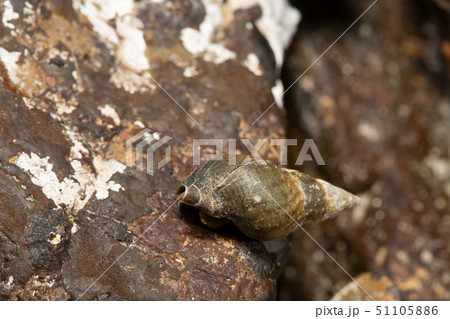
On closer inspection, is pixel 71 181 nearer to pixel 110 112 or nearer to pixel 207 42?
pixel 110 112

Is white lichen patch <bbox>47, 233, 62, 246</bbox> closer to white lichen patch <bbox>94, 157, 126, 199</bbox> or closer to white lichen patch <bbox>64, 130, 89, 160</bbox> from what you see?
white lichen patch <bbox>94, 157, 126, 199</bbox>

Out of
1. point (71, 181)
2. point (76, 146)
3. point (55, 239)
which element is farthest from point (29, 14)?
point (55, 239)

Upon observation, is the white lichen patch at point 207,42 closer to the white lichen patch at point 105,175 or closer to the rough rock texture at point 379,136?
the white lichen patch at point 105,175

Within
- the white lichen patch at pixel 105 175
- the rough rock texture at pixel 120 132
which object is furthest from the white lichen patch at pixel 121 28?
the white lichen patch at pixel 105 175
